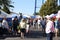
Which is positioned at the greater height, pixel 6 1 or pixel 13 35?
pixel 6 1

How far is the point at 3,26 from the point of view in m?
22.2

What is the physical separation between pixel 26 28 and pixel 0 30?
124 inches

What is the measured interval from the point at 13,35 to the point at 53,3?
38.1 meters

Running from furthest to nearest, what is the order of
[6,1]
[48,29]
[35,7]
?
[35,7]
[6,1]
[48,29]

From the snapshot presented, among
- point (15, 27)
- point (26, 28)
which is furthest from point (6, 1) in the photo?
point (26, 28)

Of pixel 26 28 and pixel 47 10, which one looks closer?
pixel 26 28

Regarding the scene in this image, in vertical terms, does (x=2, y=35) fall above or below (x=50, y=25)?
below

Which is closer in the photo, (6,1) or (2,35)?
(2,35)

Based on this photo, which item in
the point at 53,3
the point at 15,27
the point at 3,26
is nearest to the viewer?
the point at 3,26

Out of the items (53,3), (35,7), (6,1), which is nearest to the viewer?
(6,1)

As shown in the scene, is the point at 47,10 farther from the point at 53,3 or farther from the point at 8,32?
the point at 8,32

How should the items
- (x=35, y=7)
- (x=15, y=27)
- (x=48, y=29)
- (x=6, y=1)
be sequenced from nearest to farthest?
1. (x=48, y=29)
2. (x=15, y=27)
3. (x=6, y=1)
4. (x=35, y=7)

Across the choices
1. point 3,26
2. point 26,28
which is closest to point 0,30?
point 3,26

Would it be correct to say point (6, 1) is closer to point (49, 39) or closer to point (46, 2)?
point (49, 39)
